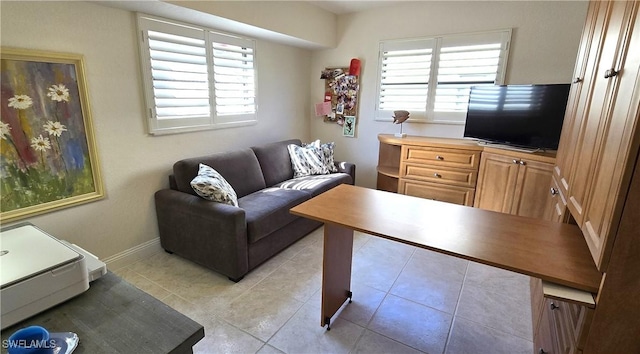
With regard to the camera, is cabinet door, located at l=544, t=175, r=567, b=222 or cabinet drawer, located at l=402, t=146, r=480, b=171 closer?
cabinet door, located at l=544, t=175, r=567, b=222

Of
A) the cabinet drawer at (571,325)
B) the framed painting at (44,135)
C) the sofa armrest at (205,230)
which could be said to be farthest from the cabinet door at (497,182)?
the framed painting at (44,135)

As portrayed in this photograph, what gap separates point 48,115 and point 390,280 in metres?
2.76

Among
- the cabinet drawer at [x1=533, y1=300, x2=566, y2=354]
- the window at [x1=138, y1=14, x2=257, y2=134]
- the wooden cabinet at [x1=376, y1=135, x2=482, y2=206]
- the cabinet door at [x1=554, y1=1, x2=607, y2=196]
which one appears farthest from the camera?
the wooden cabinet at [x1=376, y1=135, x2=482, y2=206]

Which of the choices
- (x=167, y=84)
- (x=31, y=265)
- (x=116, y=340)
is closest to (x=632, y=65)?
(x=116, y=340)

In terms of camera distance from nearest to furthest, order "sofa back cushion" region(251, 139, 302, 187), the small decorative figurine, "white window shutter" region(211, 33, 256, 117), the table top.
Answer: the table top → "white window shutter" region(211, 33, 256, 117) → "sofa back cushion" region(251, 139, 302, 187) → the small decorative figurine

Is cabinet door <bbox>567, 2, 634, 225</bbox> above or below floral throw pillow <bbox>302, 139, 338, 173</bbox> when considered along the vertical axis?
above

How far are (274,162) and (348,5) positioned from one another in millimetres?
2133

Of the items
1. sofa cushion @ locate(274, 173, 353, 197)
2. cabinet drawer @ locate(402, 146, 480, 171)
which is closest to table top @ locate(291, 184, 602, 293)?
sofa cushion @ locate(274, 173, 353, 197)

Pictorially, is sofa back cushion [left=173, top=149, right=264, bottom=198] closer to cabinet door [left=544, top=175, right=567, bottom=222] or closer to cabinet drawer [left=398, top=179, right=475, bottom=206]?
cabinet drawer [left=398, top=179, right=475, bottom=206]

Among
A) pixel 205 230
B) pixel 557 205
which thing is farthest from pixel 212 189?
pixel 557 205

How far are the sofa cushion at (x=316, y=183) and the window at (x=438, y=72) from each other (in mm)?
1066

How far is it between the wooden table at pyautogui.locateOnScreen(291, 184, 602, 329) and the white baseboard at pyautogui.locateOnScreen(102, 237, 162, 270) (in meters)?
1.84

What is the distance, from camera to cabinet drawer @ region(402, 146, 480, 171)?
10.6 ft

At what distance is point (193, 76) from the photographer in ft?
9.57
